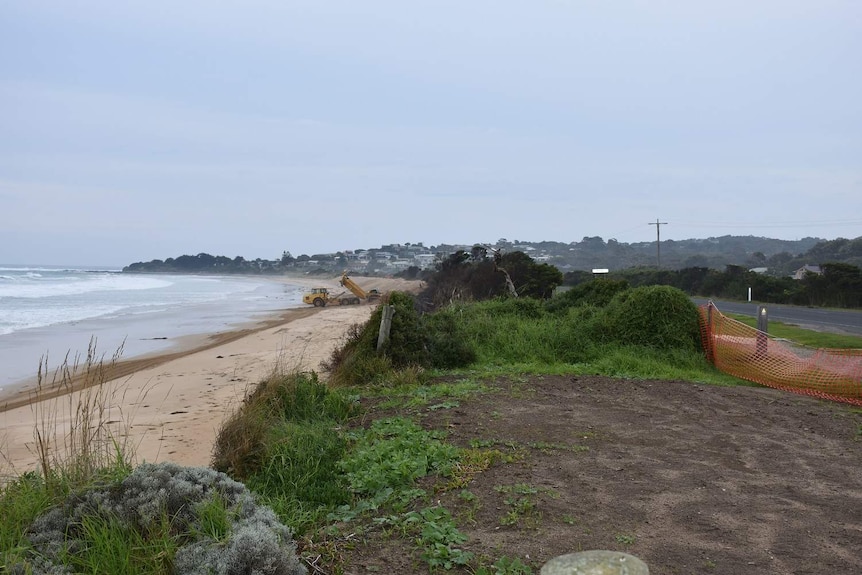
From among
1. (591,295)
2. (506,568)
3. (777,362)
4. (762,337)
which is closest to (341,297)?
(591,295)

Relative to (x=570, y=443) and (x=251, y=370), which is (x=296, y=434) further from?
(x=251, y=370)

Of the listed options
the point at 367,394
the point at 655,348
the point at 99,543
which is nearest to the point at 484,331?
the point at 655,348

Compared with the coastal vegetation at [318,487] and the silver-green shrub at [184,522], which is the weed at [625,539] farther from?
the silver-green shrub at [184,522]

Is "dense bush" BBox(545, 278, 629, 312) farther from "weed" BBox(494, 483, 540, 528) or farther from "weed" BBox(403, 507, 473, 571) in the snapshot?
"weed" BBox(403, 507, 473, 571)

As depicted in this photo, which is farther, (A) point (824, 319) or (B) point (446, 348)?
(A) point (824, 319)

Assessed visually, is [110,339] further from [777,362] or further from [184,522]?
[184,522]

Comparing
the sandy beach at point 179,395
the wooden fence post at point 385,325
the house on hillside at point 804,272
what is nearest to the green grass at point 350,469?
the wooden fence post at point 385,325

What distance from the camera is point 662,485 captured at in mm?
5535

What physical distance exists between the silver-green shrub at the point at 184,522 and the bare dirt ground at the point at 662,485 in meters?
0.61

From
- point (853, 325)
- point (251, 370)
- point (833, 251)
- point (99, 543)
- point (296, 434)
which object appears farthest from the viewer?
point (833, 251)

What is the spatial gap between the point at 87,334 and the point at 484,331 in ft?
51.4

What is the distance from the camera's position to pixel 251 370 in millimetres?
15086

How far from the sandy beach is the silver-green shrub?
849 mm

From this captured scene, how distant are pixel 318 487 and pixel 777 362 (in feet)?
28.3
